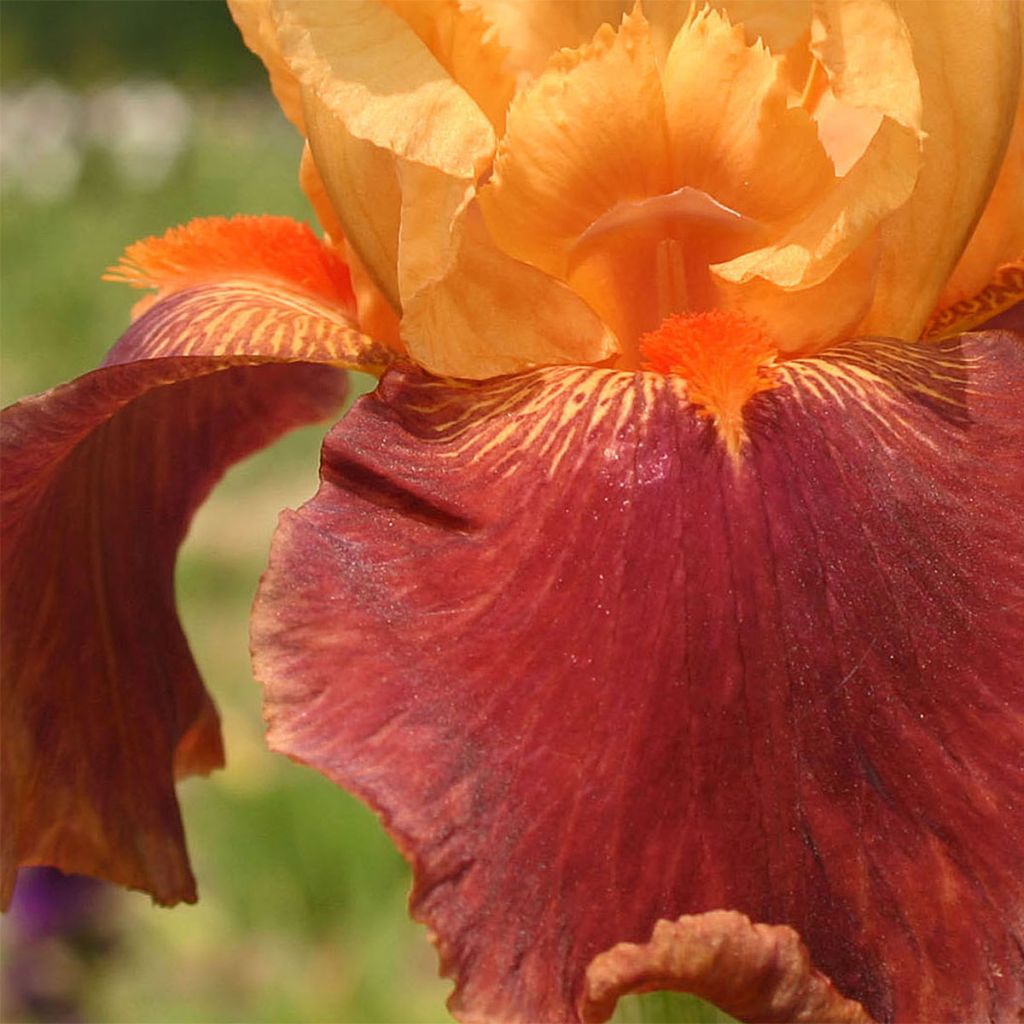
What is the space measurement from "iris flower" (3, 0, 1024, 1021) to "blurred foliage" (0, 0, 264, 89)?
8343mm

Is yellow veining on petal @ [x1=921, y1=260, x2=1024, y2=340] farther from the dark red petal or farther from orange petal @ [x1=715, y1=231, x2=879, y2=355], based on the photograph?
the dark red petal

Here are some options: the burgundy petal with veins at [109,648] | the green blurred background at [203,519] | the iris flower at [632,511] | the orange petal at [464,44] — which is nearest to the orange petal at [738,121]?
the iris flower at [632,511]

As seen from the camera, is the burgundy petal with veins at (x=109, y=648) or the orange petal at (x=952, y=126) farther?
the burgundy petal with veins at (x=109, y=648)

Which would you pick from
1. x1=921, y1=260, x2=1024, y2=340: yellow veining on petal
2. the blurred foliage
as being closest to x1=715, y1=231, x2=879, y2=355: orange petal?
x1=921, y1=260, x2=1024, y2=340: yellow veining on petal

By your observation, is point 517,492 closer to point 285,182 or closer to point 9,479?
point 9,479

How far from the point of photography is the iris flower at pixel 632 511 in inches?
33.5

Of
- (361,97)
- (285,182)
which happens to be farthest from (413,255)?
(285,182)

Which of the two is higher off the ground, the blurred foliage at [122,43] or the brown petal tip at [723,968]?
the blurred foliage at [122,43]

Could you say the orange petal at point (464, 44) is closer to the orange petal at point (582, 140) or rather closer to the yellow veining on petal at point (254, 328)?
the orange petal at point (582, 140)

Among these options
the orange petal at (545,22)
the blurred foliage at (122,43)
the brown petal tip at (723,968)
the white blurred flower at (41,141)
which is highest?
the blurred foliage at (122,43)

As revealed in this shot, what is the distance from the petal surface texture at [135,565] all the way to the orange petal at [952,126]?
388 mm

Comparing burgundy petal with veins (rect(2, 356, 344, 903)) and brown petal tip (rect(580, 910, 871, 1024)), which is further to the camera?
burgundy petal with veins (rect(2, 356, 344, 903))

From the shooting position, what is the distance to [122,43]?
32.1ft

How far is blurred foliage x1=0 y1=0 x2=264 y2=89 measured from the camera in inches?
360
